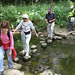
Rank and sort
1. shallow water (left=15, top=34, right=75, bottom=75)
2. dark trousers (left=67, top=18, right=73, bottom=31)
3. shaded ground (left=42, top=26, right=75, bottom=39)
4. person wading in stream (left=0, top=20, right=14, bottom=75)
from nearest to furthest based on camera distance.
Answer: person wading in stream (left=0, top=20, right=14, bottom=75) < shallow water (left=15, top=34, right=75, bottom=75) < shaded ground (left=42, top=26, right=75, bottom=39) < dark trousers (left=67, top=18, right=73, bottom=31)

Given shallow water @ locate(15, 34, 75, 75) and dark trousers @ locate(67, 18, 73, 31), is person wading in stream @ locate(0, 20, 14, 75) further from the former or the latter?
dark trousers @ locate(67, 18, 73, 31)

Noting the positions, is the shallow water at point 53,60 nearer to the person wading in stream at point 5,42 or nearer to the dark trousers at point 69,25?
the person wading in stream at point 5,42

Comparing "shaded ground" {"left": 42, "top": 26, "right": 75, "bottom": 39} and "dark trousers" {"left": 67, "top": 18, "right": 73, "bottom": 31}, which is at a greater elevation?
"dark trousers" {"left": 67, "top": 18, "right": 73, "bottom": 31}

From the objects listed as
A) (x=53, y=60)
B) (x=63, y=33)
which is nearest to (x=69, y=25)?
(x=63, y=33)

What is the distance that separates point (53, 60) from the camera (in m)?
5.52

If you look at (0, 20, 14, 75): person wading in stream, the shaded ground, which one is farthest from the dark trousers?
(0, 20, 14, 75): person wading in stream

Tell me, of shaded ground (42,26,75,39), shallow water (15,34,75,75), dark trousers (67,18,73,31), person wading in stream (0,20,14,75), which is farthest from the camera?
dark trousers (67,18,73,31)

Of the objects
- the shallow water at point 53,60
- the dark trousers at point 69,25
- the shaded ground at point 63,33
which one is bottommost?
the shallow water at point 53,60

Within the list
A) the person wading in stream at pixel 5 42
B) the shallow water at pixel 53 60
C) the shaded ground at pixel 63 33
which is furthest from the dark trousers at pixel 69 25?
the person wading in stream at pixel 5 42

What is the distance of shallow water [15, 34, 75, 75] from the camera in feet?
15.3

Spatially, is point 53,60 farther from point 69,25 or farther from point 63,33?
point 69,25

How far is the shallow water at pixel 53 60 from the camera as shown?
4657mm

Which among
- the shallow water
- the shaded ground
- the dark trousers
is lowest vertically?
the shallow water

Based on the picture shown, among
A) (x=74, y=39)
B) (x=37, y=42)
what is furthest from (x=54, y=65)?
(x=74, y=39)
